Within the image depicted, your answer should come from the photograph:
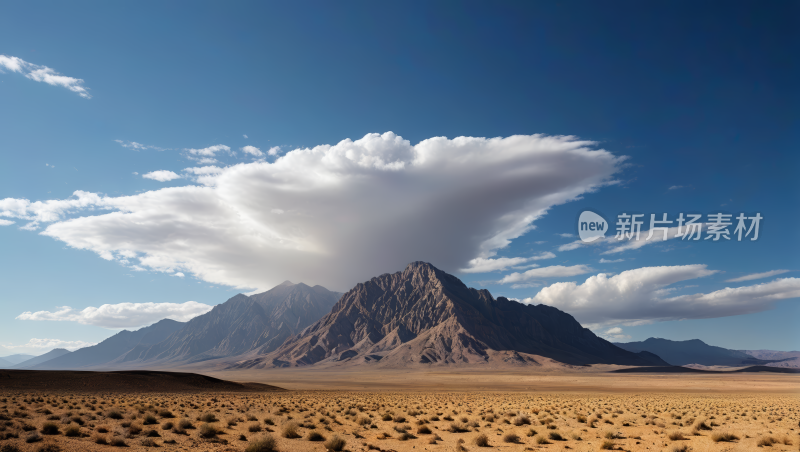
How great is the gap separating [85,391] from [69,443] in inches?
1498

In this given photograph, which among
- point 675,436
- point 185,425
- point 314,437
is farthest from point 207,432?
point 675,436

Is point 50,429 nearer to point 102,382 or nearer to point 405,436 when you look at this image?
point 405,436

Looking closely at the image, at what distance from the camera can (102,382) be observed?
5253 cm

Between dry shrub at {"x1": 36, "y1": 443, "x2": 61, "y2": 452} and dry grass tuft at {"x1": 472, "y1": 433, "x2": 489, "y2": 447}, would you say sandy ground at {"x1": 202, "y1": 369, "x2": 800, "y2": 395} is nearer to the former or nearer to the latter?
dry grass tuft at {"x1": 472, "y1": 433, "x2": 489, "y2": 447}

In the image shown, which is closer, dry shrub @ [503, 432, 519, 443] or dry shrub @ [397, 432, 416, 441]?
dry shrub @ [503, 432, 519, 443]

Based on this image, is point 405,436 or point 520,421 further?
point 520,421

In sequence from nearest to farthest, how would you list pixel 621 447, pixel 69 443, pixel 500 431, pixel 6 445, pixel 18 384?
pixel 6 445 → pixel 69 443 → pixel 621 447 → pixel 500 431 → pixel 18 384

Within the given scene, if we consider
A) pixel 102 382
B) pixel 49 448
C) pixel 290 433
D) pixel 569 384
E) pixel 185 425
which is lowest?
pixel 569 384

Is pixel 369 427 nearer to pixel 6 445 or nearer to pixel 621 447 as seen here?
pixel 621 447

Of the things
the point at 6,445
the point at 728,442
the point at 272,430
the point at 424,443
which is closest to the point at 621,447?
the point at 728,442

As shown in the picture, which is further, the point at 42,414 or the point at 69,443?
the point at 42,414

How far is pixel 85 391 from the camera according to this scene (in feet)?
153

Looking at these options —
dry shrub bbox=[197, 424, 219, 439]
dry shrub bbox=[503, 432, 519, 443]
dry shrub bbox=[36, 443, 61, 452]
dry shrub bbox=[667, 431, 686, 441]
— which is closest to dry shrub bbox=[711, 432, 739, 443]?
dry shrub bbox=[667, 431, 686, 441]

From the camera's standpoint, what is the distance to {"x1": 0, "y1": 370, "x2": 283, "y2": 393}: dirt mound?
1866 inches
